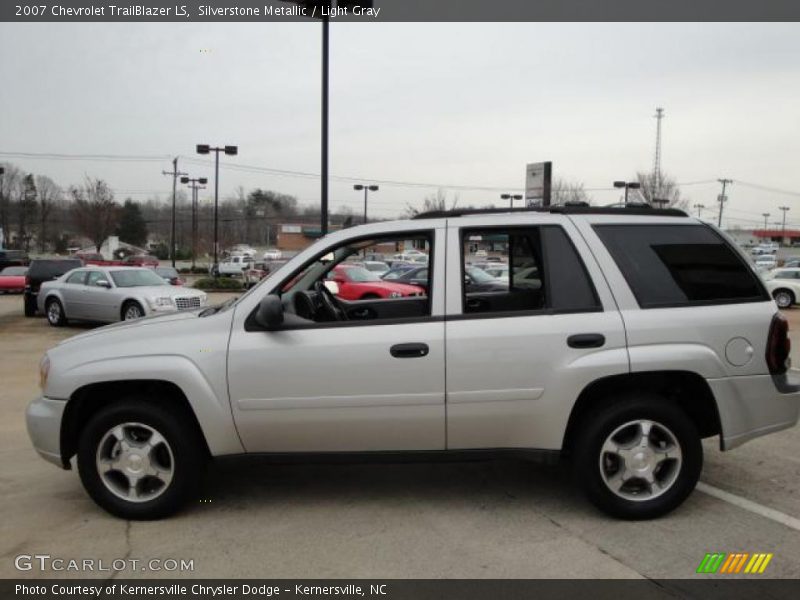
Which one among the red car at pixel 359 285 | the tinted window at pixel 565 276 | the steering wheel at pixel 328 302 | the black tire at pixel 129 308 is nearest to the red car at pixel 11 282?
the black tire at pixel 129 308

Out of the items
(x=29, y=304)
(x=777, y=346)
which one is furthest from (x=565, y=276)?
(x=29, y=304)

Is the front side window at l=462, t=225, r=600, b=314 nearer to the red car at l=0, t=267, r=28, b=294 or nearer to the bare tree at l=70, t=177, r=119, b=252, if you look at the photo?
the red car at l=0, t=267, r=28, b=294

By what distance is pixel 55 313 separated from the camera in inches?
616

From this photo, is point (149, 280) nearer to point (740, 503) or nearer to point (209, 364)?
point (209, 364)

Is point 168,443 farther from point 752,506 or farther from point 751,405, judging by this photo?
point 752,506

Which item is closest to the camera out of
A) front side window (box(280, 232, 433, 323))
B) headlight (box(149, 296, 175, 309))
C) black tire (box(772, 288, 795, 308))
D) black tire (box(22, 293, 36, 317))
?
front side window (box(280, 232, 433, 323))

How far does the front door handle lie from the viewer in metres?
3.77

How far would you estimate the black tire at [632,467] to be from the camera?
3836mm

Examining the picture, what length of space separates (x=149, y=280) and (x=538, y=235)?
1279 cm

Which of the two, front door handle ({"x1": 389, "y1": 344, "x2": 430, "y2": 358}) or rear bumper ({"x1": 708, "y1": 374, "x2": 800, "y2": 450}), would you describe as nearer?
front door handle ({"x1": 389, "y1": 344, "x2": 430, "y2": 358})

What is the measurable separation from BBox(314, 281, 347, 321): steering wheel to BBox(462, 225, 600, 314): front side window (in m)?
1.05

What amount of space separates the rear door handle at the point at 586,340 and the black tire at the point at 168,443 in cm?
235

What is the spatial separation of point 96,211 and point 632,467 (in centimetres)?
6587

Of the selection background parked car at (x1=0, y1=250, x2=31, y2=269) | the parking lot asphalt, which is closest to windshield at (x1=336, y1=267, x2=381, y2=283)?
the parking lot asphalt
